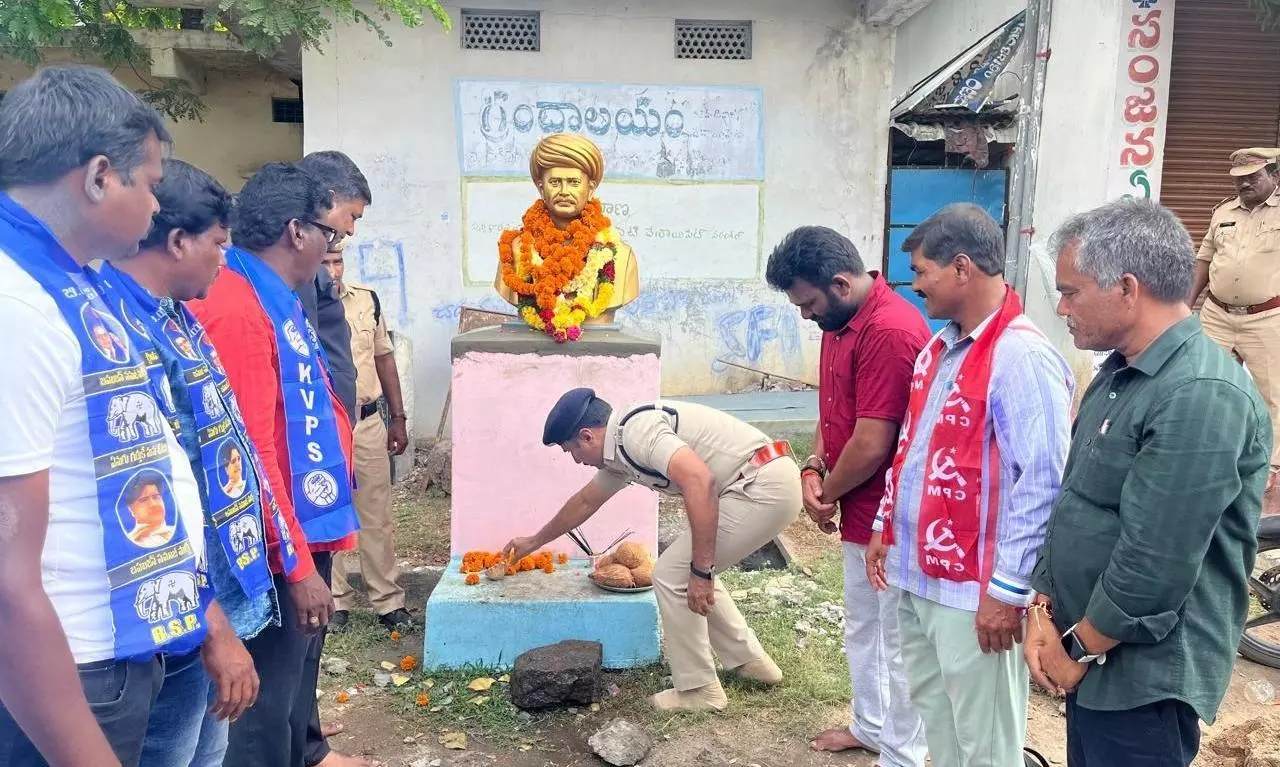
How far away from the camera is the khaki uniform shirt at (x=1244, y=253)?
208 inches

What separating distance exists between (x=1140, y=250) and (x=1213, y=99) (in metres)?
6.00

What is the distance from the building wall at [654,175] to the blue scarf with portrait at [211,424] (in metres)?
6.36

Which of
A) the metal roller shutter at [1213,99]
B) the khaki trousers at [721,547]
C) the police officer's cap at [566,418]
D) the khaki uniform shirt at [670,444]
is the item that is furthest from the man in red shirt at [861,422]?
the metal roller shutter at [1213,99]

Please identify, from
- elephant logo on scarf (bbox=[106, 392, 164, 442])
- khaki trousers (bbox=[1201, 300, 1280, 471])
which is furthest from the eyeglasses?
khaki trousers (bbox=[1201, 300, 1280, 471])

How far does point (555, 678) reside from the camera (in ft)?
12.2

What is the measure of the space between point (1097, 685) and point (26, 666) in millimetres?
1967

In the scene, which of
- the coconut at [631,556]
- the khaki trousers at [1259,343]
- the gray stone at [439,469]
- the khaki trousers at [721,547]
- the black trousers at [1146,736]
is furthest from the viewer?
the gray stone at [439,469]

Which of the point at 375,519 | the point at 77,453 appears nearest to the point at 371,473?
the point at 375,519

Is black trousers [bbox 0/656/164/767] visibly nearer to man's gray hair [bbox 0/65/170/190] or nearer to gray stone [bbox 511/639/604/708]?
man's gray hair [bbox 0/65/170/190]

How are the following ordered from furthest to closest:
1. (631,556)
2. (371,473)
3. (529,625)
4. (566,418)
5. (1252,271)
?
1. (1252,271)
2. (371,473)
3. (631,556)
4. (529,625)
5. (566,418)

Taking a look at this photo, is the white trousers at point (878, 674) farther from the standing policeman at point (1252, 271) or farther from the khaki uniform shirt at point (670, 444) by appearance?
the standing policeman at point (1252, 271)

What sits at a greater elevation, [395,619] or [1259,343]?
[1259,343]

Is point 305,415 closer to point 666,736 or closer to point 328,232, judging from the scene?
point 328,232

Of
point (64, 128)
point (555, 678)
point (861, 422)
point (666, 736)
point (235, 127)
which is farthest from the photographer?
point (235, 127)
